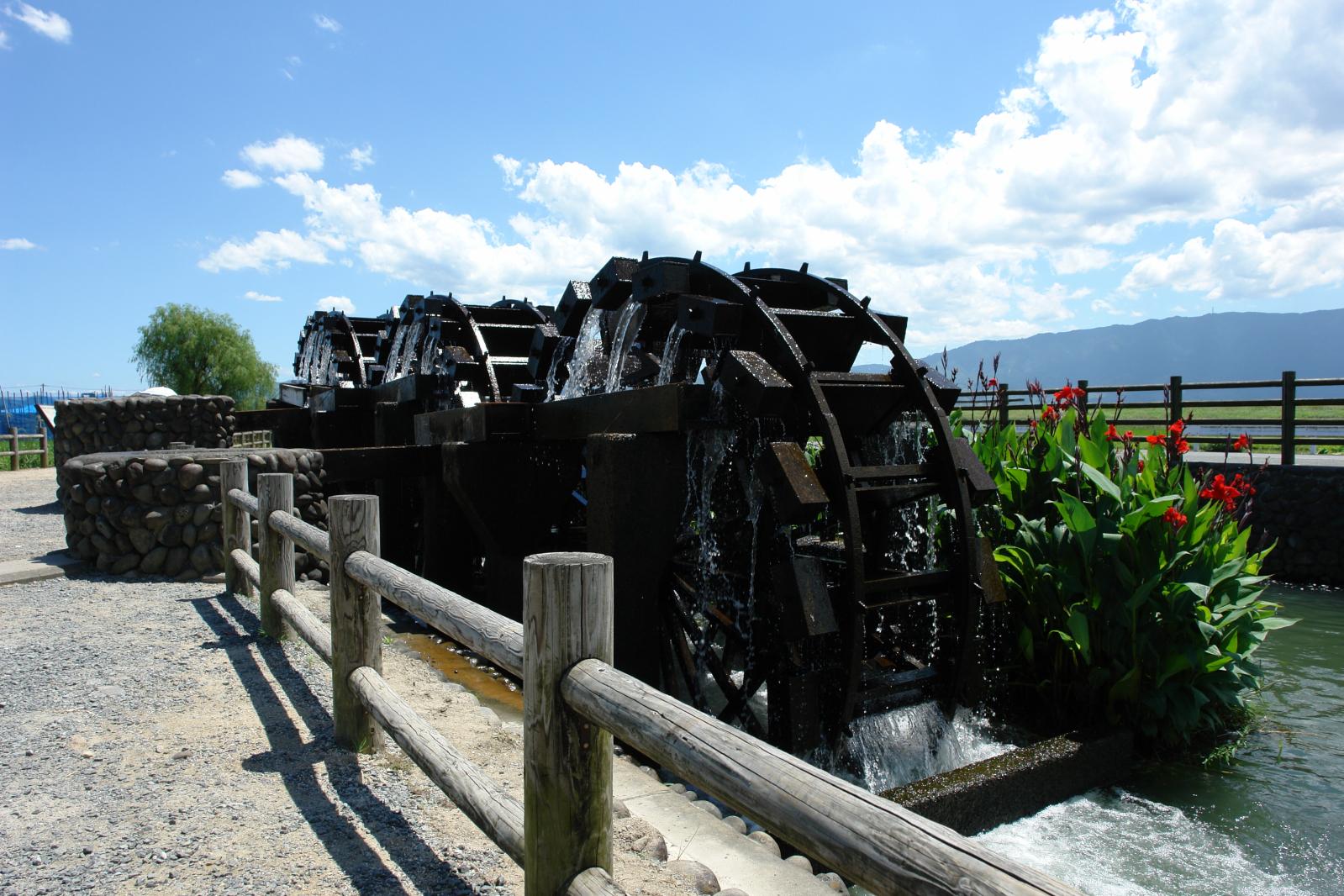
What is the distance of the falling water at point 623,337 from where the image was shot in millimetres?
7473

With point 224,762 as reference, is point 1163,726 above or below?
below

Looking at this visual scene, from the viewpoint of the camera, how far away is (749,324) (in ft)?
20.5

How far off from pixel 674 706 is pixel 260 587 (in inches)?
164

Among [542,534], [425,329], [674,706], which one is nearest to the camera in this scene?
[674,706]

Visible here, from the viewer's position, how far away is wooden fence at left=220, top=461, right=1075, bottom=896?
1.29 m

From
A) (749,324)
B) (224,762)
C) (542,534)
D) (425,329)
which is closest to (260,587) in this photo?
(224,762)

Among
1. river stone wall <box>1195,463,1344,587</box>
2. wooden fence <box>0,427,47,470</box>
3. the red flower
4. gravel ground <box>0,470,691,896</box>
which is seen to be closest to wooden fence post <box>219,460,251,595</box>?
gravel ground <box>0,470,691,896</box>

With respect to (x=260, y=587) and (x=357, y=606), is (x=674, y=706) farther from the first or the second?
(x=260, y=587)

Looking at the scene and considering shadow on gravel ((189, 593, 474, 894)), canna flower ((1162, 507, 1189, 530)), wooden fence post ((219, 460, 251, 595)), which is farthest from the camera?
wooden fence post ((219, 460, 251, 595))

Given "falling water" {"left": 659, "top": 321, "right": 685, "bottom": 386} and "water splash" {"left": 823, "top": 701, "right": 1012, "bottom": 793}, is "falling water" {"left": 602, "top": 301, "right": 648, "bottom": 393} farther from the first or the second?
"water splash" {"left": 823, "top": 701, "right": 1012, "bottom": 793}

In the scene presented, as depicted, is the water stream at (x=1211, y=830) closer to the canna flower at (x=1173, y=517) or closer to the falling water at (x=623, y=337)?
the canna flower at (x=1173, y=517)

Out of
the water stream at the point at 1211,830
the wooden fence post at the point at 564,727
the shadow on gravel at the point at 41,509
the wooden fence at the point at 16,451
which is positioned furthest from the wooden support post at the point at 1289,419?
the wooden fence at the point at 16,451

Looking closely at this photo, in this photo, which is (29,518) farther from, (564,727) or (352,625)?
(564,727)

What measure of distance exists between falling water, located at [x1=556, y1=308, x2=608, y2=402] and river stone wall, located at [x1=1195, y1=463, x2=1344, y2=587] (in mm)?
7594
